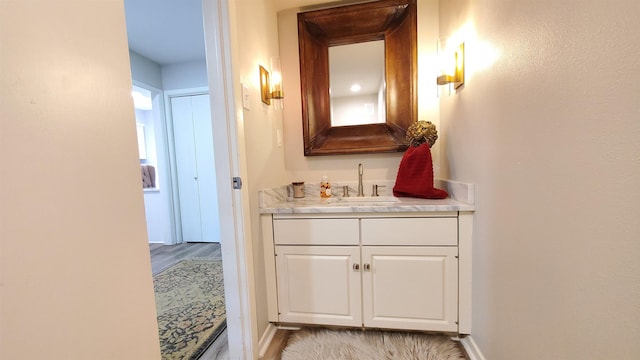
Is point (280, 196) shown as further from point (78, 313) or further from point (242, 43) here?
point (78, 313)

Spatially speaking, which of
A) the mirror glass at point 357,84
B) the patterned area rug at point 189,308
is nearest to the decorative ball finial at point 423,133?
the mirror glass at point 357,84

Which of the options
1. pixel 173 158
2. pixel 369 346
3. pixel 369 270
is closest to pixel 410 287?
pixel 369 270

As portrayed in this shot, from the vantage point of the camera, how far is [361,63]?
178 cm

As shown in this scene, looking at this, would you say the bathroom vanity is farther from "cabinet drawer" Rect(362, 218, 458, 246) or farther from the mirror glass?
the mirror glass

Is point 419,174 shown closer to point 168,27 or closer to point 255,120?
point 255,120

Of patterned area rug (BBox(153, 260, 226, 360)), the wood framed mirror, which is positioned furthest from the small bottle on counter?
patterned area rug (BBox(153, 260, 226, 360))

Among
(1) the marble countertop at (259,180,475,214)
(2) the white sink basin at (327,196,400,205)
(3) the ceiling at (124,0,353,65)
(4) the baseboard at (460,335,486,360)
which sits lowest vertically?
(4) the baseboard at (460,335,486,360)

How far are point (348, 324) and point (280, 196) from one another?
0.86m

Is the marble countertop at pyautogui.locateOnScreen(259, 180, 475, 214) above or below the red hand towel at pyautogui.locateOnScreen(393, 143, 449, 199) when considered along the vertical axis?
below

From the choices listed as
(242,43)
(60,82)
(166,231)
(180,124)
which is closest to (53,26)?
(60,82)

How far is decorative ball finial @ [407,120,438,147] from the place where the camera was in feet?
5.05

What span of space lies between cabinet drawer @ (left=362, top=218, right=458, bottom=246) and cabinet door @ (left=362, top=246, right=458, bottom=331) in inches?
1.4

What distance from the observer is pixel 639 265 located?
500mm

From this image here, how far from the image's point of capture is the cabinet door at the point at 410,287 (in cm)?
132
